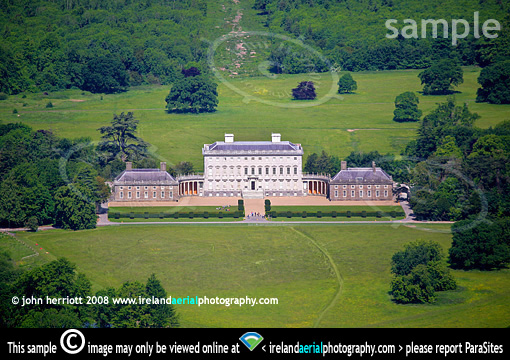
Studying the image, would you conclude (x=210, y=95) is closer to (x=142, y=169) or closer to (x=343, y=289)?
(x=142, y=169)

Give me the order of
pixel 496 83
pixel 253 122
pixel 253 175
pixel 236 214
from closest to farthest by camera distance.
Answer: pixel 236 214
pixel 253 175
pixel 253 122
pixel 496 83

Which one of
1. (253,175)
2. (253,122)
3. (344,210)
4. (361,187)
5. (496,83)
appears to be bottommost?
(344,210)

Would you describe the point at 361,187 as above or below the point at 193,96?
below

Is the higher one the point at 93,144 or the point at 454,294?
the point at 93,144

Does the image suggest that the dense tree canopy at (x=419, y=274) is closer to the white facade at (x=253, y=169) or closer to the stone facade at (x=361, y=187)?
the stone facade at (x=361, y=187)

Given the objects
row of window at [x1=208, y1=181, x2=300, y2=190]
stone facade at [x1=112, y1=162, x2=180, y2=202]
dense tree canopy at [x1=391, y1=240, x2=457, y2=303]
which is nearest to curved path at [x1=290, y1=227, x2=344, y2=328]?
→ dense tree canopy at [x1=391, y1=240, x2=457, y2=303]

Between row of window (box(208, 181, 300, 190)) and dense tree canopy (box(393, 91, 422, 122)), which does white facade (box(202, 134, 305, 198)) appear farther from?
dense tree canopy (box(393, 91, 422, 122))

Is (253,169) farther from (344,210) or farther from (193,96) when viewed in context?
(193,96)

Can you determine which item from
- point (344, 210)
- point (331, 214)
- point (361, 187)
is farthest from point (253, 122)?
point (331, 214)
